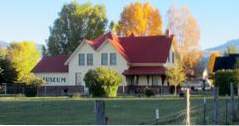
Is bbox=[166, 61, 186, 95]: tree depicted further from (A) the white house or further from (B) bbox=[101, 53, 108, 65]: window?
(B) bbox=[101, 53, 108, 65]: window

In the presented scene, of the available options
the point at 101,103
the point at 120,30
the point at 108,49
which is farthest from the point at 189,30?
the point at 101,103

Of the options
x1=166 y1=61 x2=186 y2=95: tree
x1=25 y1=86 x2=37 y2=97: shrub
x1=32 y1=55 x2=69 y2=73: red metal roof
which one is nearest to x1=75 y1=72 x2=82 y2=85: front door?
x1=32 y1=55 x2=69 y2=73: red metal roof

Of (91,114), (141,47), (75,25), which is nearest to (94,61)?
(141,47)

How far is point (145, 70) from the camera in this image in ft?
254

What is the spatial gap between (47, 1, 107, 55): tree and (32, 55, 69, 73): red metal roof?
46.6 ft

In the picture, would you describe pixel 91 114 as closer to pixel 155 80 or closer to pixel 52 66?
pixel 155 80

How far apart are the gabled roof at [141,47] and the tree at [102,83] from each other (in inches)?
682

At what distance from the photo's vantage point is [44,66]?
85.3 metres

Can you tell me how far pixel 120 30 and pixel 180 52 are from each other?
10538mm

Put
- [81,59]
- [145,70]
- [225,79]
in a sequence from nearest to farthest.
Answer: [225,79], [145,70], [81,59]

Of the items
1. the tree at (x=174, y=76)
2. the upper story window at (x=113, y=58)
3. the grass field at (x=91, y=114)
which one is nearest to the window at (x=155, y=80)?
the tree at (x=174, y=76)

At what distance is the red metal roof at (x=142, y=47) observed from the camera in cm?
7806

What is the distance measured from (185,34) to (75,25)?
19.7 metres

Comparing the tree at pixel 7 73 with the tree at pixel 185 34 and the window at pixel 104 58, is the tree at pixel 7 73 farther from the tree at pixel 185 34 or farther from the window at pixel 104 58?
the tree at pixel 185 34
